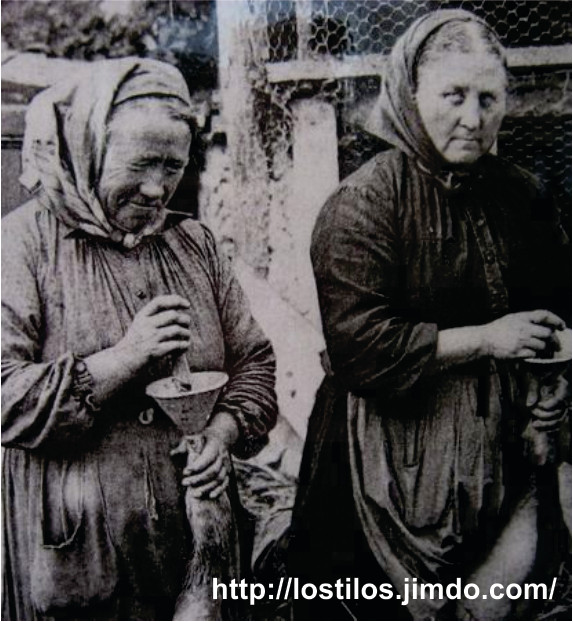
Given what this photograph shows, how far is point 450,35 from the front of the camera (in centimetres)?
308

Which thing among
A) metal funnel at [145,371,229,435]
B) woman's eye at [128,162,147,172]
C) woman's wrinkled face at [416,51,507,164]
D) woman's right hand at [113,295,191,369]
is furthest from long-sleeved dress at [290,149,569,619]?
woman's eye at [128,162,147,172]

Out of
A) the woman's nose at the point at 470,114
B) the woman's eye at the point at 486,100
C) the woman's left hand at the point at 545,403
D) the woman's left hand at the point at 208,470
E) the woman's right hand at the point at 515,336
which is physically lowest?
the woman's left hand at the point at 208,470

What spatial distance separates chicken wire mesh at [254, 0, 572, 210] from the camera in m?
3.12

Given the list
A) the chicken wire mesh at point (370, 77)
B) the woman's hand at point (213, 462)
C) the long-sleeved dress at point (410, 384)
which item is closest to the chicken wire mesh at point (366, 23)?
the chicken wire mesh at point (370, 77)

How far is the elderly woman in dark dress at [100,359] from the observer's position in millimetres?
3020

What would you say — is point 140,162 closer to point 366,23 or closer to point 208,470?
point 366,23

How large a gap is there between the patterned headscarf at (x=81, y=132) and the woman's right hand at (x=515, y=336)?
3.85 ft

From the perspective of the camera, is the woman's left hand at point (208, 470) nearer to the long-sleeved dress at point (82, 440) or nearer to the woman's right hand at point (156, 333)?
the long-sleeved dress at point (82, 440)

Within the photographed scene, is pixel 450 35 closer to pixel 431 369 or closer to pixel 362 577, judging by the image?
pixel 431 369

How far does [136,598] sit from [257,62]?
69.9 inches

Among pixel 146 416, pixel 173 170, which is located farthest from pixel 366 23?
pixel 146 416

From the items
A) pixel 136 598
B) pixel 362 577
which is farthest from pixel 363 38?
pixel 136 598

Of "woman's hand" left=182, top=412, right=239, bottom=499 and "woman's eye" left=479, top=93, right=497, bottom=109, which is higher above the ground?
"woman's eye" left=479, top=93, right=497, bottom=109

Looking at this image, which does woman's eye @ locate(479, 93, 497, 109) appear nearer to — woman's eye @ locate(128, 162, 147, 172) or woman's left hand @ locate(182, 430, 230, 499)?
woman's eye @ locate(128, 162, 147, 172)
